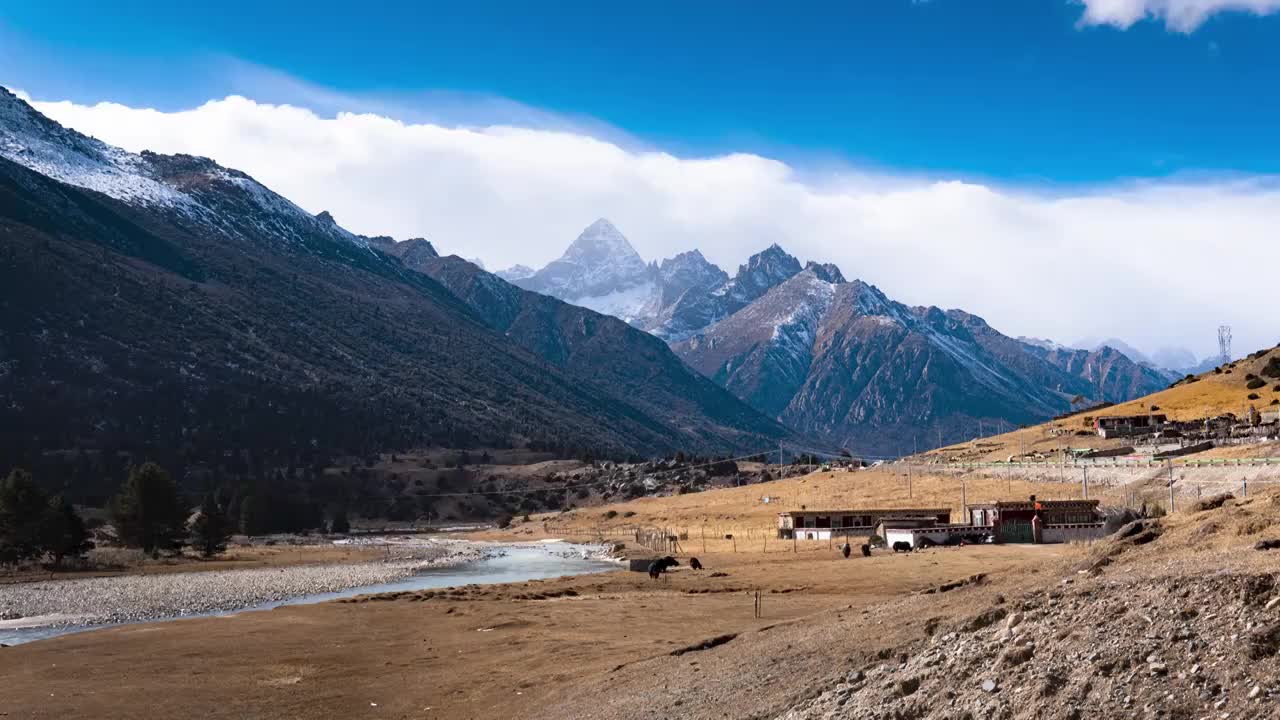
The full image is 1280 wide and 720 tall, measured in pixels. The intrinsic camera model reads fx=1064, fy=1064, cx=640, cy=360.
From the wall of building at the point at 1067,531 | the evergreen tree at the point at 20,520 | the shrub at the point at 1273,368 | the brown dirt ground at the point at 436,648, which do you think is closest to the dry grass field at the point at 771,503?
the wall of building at the point at 1067,531

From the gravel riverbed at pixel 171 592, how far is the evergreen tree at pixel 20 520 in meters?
10.9

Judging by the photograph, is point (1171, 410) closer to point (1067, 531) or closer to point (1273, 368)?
point (1273, 368)

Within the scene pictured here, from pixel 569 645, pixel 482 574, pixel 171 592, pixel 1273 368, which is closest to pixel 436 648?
pixel 569 645

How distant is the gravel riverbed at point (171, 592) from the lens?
208 ft

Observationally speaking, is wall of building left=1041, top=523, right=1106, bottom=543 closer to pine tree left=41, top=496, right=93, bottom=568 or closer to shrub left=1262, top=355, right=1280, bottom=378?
pine tree left=41, top=496, right=93, bottom=568

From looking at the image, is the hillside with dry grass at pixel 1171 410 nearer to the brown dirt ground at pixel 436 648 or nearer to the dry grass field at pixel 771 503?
the dry grass field at pixel 771 503

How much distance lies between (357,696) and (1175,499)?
3031 inches

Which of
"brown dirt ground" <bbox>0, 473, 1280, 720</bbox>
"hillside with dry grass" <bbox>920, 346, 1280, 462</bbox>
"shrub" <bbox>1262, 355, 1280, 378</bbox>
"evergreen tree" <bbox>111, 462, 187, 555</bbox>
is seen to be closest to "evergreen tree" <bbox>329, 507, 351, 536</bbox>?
"evergreen tree" <bbox>111, 462, 187, 555</bbox>

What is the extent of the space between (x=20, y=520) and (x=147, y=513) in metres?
19.3

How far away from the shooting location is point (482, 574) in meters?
95.4

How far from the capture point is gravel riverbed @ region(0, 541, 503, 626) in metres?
63.4

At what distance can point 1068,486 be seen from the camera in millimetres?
115875

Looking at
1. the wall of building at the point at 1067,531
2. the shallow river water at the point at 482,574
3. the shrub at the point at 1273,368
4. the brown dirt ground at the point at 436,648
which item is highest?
the shrub at the point at 1273,368

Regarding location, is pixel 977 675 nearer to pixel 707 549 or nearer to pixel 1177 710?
pixel 1177 710
